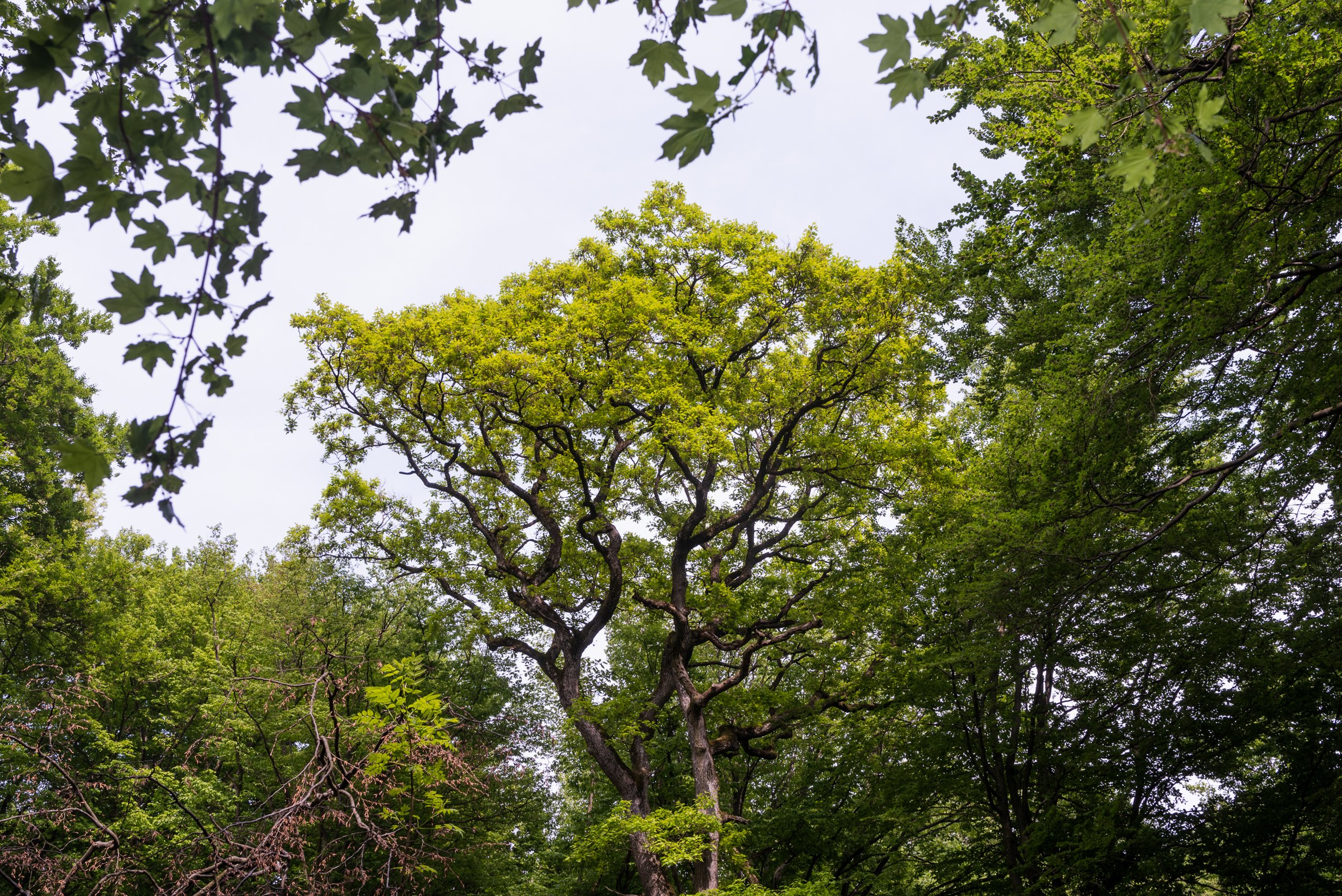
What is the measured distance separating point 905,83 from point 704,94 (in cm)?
47

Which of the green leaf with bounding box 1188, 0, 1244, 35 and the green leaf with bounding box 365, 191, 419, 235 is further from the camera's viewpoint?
the green leaf with bounding box 365, 191, 419, 235

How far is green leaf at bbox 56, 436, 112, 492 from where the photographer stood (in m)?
1.62

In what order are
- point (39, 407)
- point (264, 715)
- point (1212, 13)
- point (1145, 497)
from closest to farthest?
point (1212, 13)
point (1145, 497)
point (264, 715)
point (39, 407)

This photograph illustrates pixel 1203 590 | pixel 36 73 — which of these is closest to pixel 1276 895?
pixel 1203 590

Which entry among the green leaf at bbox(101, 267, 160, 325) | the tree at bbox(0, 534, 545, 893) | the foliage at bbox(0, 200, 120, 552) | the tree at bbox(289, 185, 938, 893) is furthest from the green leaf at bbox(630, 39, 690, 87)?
the foliage at bbox(0, 200, 120, 552)

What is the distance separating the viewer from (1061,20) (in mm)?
1727

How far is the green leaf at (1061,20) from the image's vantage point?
1.72m

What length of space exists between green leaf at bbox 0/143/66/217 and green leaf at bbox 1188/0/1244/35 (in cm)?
233

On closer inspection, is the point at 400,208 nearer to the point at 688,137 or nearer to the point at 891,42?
the point at 688,137

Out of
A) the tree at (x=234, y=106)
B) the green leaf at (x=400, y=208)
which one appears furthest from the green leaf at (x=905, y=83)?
the green leaf at (x=400, y=208)

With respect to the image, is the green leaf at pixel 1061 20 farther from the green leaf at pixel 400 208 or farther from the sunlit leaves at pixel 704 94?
the green leaf at pixel 400 208

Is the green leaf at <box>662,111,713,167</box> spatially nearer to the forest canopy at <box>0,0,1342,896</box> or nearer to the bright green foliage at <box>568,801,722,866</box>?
the forest canopy at <box>0,0,1342,896</box>

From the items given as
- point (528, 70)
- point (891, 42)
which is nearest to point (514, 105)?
point (528, 70)

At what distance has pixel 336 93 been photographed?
2.02 metres
